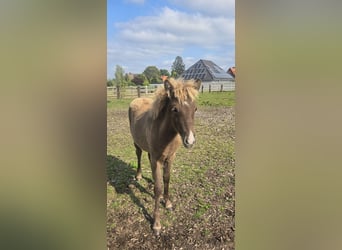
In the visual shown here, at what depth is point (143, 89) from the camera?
161cm

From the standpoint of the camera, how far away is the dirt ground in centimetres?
157

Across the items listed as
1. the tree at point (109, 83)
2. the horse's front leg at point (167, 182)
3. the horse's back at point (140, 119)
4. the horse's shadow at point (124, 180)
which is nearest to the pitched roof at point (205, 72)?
the horse's back at point (140, 119)

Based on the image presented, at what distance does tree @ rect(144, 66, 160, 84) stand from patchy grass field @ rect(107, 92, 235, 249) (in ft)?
0.68

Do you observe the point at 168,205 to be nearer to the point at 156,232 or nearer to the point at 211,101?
the point at 156,232

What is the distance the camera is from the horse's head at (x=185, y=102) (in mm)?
1527

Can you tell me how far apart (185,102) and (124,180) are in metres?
0.66

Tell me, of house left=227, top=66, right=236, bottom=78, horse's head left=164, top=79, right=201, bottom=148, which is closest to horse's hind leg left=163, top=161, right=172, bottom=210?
horse's head left=164, top=79, right=201, bottom=148

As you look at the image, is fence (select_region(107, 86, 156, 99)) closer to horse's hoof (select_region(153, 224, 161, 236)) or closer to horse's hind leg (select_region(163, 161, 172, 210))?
horse's hind leg (select_region(163, 161, 172, 210))

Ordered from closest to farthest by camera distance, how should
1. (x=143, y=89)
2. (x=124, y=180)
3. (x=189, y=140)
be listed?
(x=189, y=140) → (x=143, y=89) → (x=124, y=180)

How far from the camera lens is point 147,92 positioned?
1.61 metres

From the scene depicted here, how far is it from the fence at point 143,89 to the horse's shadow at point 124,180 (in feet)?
1.30

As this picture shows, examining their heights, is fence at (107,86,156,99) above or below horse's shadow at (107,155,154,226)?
above

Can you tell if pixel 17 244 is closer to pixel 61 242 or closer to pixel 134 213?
pixel 61 242

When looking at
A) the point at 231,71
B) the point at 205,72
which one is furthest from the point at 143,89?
the point at 231,71
